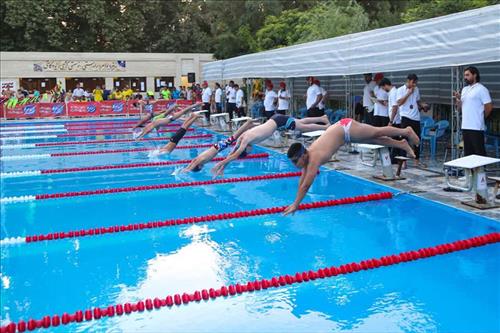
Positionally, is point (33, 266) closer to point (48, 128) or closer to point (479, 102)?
point (479, 102)

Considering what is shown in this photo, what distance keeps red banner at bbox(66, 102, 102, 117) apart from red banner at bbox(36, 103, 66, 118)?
0.86 ft

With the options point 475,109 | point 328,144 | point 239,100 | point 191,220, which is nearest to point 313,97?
point 475,109

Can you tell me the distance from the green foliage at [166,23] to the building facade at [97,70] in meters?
2.93

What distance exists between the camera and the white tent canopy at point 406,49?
22.2ft

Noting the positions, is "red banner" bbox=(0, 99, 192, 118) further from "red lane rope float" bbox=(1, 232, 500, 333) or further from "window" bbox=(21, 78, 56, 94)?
"red lane rope float" bbox=(1, 232, 500, 333)

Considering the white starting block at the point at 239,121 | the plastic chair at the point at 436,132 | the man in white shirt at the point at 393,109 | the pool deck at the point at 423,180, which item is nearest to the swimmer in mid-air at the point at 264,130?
the man in white shirt at the point at 393,109

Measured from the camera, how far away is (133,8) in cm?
3703

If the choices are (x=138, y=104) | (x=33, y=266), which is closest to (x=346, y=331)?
(x=33, y=266)

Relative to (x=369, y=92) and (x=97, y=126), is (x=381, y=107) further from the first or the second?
(x=97, y=126)

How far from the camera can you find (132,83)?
3141cm

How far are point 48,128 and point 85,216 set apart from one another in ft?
45.4

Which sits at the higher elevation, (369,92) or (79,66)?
(79,66)

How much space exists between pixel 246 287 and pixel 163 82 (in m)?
28.7

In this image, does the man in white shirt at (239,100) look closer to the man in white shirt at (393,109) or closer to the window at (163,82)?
the man in white shirt at (393,109)
